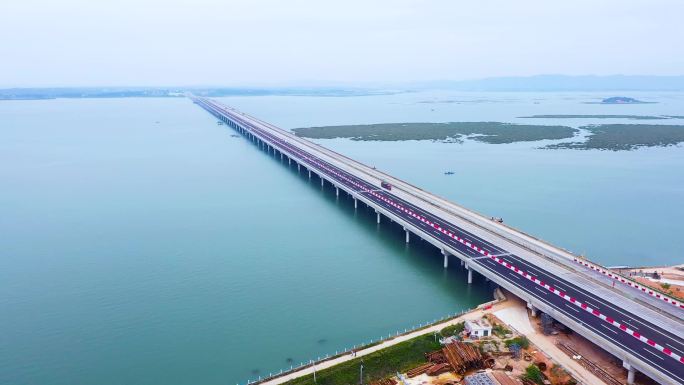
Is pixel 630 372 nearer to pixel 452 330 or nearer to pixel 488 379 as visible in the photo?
pixel 488 379

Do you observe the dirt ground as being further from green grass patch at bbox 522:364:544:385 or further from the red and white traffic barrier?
the red and white traffic barrier

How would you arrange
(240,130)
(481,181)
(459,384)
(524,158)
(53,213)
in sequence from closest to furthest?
Answer: 1. (459,384)
2. (53,213)
3. (481,181)
4. (524,158)
5. (240,130)

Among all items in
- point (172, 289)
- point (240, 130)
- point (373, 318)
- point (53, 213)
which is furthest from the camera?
point (240, 130)

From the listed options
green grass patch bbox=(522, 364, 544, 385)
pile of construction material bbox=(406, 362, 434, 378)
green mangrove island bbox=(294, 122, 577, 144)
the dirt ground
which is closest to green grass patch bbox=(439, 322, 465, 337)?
pile of construction material bbox=(406, 362, 434, 378)

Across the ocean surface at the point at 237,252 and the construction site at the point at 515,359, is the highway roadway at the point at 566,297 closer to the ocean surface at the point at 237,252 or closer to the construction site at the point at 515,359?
the construction site at the point at 515,359

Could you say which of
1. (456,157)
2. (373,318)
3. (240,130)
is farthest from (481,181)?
(240,130)

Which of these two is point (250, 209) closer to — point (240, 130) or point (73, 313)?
point (73, 313)
